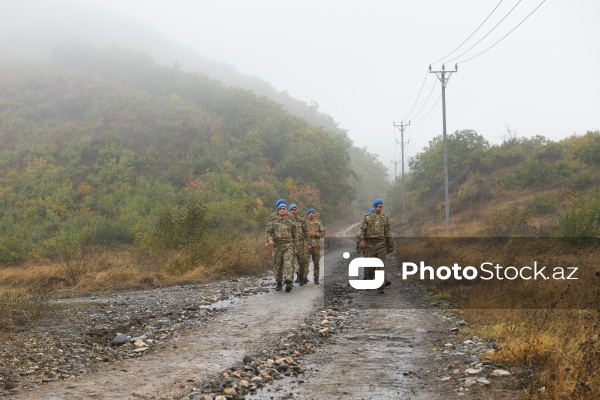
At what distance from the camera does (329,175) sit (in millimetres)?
51125

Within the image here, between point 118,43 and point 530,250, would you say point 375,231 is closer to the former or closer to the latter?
point 530,250

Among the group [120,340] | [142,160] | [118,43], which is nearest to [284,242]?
[120,340]

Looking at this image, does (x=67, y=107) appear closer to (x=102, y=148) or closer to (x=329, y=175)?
(x=102, y=148)

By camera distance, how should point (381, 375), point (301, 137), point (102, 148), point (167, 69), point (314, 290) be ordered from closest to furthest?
1. point (381, 375)
2. point (314, 290)
3. point (102, 148)
4. point (301, 137)
5. point (167, 69)

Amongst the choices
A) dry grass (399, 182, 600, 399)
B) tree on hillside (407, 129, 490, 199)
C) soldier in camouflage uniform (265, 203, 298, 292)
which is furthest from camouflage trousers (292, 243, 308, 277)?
tree on hillside (407, 129, 490, 199)

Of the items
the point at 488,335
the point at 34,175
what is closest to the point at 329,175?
the point at 34,175

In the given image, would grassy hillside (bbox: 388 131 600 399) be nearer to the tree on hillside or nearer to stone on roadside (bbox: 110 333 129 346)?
the tree on hillside

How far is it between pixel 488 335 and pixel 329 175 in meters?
43.9

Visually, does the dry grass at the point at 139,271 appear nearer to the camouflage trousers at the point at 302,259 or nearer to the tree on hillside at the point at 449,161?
the camouflage trousers at the point at 302,259

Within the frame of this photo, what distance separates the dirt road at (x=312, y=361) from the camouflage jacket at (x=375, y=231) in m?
2.51

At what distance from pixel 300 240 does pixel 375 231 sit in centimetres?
277

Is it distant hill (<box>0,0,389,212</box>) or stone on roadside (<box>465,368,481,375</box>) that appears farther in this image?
distant hill (<box>0,0,389,212</box>)

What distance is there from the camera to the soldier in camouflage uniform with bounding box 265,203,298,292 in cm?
1370

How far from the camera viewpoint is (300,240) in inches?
597
